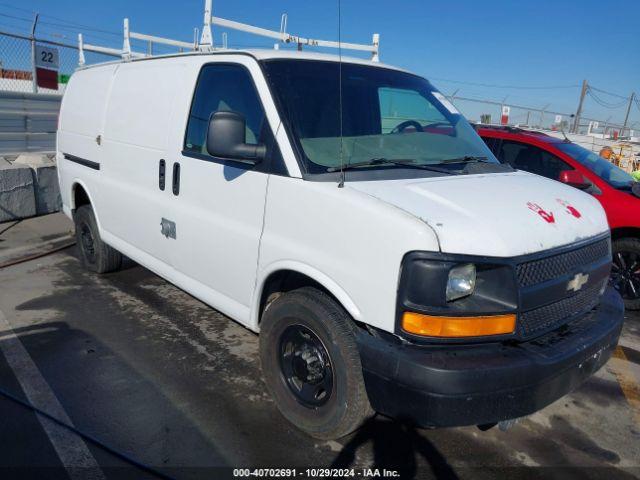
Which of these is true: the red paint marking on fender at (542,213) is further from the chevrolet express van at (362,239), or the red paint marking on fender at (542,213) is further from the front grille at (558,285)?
the front grille at (558,285)

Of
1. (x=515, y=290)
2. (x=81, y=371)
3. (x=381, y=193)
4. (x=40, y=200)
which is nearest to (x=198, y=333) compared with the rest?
(x=81, y=371)

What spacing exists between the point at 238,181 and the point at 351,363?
1.33 metres

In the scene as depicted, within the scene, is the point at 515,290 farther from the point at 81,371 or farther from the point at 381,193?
the point at 81,371

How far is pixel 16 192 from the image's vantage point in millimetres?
7449

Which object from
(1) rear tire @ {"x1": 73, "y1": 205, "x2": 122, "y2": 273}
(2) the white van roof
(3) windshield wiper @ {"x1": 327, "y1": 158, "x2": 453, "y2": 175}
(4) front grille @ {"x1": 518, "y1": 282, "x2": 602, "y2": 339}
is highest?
(2) the white van roof

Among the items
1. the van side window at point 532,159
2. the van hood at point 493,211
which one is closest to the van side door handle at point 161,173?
the van hood at point 493,211

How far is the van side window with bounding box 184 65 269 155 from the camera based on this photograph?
3221mm

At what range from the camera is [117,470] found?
8.82ft

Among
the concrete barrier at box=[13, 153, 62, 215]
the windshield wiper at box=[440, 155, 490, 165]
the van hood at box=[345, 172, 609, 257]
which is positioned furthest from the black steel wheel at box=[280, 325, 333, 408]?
the concrete barrier at box=[13, 153, 62, 215]

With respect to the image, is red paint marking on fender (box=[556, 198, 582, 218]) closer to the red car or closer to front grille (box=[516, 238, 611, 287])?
front grille (box=[516, 238, 611, 287])

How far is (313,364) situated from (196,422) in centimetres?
84

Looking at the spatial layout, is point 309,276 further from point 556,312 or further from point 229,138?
point 556,312

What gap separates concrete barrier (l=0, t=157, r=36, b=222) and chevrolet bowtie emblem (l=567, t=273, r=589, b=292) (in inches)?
285

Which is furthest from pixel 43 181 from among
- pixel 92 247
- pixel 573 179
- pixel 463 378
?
pixel 463 378
